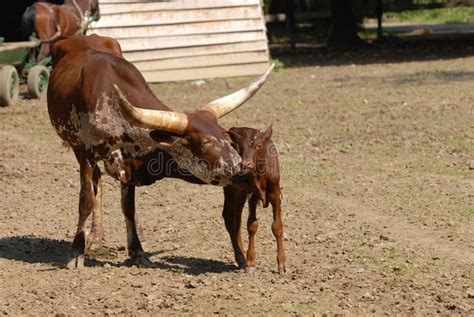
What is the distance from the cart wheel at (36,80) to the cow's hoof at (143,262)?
10648 mm

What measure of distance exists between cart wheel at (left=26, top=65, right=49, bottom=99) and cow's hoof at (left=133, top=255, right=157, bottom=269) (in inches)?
419

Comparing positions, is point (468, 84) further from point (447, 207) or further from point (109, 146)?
point (109, 146)

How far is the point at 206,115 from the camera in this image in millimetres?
7973

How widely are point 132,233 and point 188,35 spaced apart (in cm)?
1370

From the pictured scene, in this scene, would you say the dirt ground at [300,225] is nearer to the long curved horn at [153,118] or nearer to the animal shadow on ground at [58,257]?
the animal shadow on ground at [58,257]

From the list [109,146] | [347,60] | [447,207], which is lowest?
[347,60]

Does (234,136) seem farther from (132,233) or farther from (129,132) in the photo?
(132,233)

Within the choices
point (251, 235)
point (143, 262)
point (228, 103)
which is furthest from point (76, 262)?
point (228, 103)

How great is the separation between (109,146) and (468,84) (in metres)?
11.3

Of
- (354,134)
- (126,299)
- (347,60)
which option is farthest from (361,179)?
(347,60)

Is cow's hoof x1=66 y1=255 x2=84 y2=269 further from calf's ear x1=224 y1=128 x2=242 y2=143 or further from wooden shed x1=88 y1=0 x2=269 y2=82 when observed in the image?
wooden shed x1=88 y1=0 x2=269 y2=82

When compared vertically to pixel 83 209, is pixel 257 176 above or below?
above

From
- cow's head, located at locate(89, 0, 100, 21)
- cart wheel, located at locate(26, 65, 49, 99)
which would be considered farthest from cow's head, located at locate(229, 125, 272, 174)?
cow's head, located at locate(89, 0, 100, 21)

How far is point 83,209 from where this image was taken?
866 cm
